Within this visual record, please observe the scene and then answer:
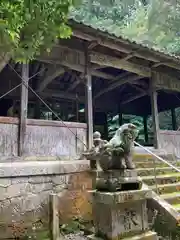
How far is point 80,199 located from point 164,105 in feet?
26.9

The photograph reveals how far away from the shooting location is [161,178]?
5.30 m

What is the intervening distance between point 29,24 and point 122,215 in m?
2.57

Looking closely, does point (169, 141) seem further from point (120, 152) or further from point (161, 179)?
point (120, 152)

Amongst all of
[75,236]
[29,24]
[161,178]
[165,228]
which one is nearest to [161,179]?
[161,178]

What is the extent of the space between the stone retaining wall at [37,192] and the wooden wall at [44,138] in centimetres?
50

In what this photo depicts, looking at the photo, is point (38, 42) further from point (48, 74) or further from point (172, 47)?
point (172, 47)

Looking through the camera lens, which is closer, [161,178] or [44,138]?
[161,178]

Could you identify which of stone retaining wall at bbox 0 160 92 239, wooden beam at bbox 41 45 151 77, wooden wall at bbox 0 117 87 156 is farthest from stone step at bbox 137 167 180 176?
wooden beam at bbox 41 45 151 77

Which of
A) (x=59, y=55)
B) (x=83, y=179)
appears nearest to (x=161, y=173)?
(x=83, y=179)

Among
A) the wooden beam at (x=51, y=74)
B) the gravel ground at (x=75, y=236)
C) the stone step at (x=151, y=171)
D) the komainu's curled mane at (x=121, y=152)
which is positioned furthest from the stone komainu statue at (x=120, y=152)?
the wooden beam at (x=51, y=74)

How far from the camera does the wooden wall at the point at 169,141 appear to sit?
318 inches

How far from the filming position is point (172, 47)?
619 inches

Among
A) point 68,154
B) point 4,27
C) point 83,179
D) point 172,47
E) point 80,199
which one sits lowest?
point 80,199

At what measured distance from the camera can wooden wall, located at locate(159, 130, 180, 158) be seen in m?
8.07
